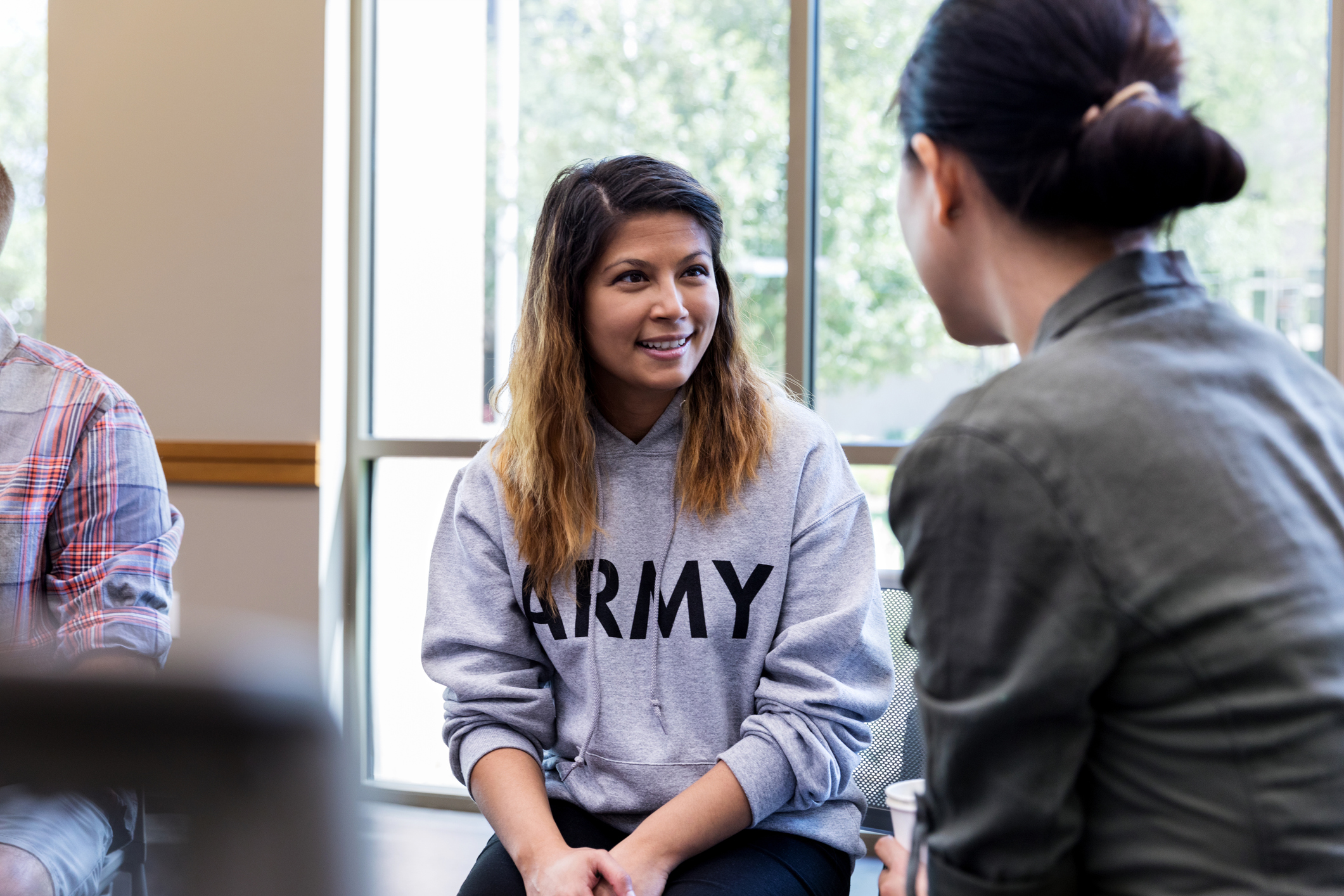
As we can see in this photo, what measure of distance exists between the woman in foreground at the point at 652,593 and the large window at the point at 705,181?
0.82 meters

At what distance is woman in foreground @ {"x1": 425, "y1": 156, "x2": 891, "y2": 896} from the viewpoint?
4.05ft

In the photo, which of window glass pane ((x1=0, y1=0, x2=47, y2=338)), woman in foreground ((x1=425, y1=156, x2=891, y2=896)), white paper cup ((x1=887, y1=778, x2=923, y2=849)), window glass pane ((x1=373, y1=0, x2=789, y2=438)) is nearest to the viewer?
white paper cup ((x1=887, y1=778, x2=923, y2=849))

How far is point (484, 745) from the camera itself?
1.30 meters

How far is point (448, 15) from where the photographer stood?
110 inches

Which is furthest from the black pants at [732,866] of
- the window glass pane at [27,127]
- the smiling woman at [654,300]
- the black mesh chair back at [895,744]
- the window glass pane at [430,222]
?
the window glass pane at [27,127]

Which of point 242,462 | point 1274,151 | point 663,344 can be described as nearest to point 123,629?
point 663,344

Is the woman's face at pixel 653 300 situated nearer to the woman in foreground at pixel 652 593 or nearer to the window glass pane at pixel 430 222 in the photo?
the woman in foreground at pixel 652 593

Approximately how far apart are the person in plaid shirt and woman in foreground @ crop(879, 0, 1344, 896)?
95 centimetres

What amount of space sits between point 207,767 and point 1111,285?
0.61 m

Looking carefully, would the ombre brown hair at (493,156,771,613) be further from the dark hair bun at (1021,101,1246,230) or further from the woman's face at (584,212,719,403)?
the dark hair bun at (1021,101,1246,230)

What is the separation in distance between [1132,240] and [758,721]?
74cm

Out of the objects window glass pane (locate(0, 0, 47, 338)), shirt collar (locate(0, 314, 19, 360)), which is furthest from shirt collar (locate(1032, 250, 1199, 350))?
window glass pane (locate(0, 0, 47, 338))

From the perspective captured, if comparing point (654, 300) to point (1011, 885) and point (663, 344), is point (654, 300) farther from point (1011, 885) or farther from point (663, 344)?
point (1011, 885)

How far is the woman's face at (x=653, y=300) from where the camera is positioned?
1388mm
